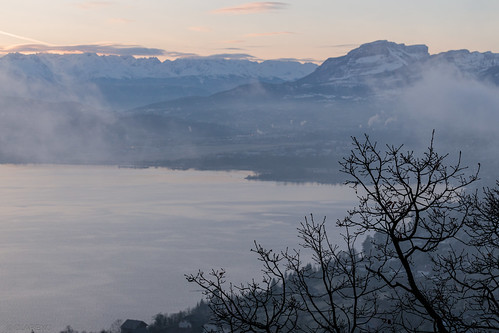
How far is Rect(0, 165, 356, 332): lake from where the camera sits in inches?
2153

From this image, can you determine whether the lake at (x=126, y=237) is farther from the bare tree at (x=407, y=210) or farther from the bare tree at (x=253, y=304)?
the bare tree at (x=407, y=210)

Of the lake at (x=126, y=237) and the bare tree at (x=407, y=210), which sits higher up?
the bare tree at (x=407, y=210)

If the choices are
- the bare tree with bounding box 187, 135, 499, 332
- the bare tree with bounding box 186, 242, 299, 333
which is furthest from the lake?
the bare tree with bounding box 187, 135, 499, 332

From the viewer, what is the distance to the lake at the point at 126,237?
54.7 meters

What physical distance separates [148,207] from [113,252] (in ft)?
126

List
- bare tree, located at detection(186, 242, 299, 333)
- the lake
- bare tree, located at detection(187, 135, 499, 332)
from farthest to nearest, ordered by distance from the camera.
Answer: the lake → bare tree, located at detection(186, 242, 299, 333) → bare tree, located at detection(187, 135, 499, 332)

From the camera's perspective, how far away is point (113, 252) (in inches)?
3095

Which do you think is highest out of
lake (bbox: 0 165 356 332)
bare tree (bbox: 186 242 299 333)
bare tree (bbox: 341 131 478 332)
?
bare tree (bbox: 341 131 478 332)

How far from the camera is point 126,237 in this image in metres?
88.6

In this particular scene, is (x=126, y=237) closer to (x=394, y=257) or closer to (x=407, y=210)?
(x=394, y=257)

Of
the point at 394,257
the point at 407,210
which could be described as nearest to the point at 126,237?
the point at 394,257

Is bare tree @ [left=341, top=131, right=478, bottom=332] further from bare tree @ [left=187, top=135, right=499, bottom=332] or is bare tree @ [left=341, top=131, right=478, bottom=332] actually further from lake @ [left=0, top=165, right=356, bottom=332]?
lake @ [left=0, top=165, right=356, bottom=332]

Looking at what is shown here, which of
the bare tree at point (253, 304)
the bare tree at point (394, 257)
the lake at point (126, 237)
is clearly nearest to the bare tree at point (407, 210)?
the bare tree at point (394, 257)

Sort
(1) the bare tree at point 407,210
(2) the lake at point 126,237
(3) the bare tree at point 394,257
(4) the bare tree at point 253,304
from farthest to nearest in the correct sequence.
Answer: (2) the lake at point 126,237 < (4) the bare tree at point 253,304 < (3) the bare tree at point 394,257 < (1) the bare tree at point 407,210
